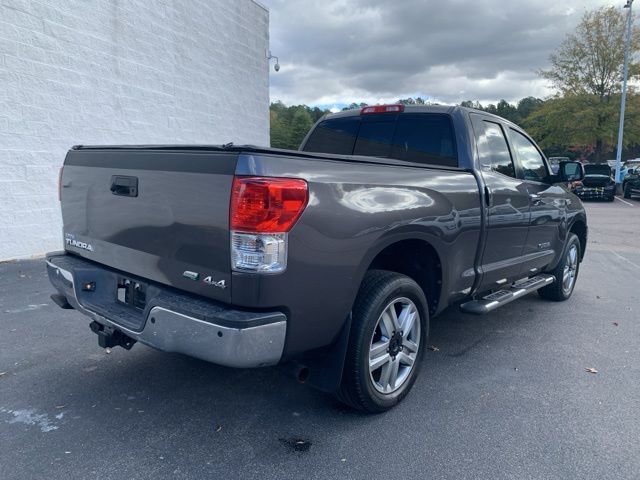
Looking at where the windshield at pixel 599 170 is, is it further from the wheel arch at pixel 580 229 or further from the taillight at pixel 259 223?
the taillight at pixel 259 223

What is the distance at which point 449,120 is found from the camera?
3.97 metres

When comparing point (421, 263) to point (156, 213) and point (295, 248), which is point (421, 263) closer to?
point (295, 248)

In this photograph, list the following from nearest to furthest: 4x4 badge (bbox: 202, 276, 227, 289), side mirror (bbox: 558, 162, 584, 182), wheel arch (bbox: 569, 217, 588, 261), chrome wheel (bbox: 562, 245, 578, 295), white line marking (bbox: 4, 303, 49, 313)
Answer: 4x4 badge (bbox: 202, 276, 227, 289)
white line marking (bbox: 4, 303, 49, 313)
side mirror (bbox: 558, 162, 584, 182)
chrome wheel (bbox: 562, 245, 578, 295)
wheel arch (bbox: 569, 217, 588, 261)

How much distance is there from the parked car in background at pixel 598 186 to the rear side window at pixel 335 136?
18343 millimetres

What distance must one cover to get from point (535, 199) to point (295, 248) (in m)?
3.26

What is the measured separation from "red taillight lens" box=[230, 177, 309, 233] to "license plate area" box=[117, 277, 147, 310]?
0.93 m

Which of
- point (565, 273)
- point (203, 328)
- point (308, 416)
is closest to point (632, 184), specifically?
point (565, 273)

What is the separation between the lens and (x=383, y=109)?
438 centimetres

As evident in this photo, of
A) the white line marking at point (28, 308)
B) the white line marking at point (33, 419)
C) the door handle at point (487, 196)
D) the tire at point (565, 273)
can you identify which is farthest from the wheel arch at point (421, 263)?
the white line marking at point (28, 308)

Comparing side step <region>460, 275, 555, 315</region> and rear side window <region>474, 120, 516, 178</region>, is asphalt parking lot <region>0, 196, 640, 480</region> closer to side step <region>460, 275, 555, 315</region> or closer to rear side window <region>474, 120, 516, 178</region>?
side step <region>460, 275, 555, 315</region>

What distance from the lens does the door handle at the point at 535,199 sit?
4602 mm

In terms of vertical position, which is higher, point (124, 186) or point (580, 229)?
point (124, 186)

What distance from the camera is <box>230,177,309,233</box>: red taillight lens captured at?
2.22m

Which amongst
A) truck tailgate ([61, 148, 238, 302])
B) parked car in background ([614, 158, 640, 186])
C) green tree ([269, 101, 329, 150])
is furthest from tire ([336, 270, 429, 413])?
green tree ([269, 101, 329, 150])
